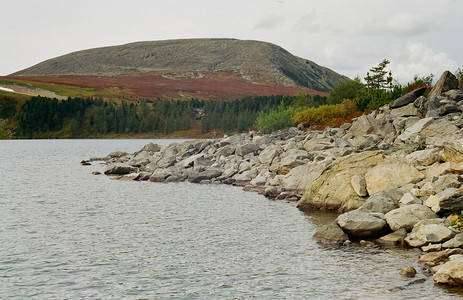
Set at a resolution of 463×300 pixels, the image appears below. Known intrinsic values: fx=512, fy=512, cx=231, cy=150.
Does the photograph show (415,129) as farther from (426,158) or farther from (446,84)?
(446,84)

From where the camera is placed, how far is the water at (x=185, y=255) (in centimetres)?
1761

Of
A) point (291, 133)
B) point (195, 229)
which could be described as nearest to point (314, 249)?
point (195, 229)

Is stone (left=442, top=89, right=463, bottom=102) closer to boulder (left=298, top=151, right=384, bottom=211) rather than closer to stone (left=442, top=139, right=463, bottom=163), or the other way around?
boulder (left=298, top=151, right=384, bottom=211)

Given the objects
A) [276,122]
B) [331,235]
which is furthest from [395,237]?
[276,122]

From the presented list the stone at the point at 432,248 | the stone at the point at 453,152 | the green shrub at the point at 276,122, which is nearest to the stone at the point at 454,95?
the stone at the point at 453,152

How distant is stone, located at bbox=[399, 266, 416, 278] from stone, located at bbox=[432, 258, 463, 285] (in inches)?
41.0

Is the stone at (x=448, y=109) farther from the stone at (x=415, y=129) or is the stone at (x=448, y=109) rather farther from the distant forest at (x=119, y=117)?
the distant forest at (x=119, y=117)

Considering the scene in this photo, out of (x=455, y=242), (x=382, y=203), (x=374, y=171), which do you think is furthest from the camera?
(x=374, y=171)

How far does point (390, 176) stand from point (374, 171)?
1.19 meters

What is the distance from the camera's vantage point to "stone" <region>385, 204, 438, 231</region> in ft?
80.7

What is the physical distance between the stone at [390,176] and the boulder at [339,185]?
1123mm

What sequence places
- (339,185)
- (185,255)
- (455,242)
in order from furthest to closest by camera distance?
1. (339,185)
2. (185,255)
3. (455,242)

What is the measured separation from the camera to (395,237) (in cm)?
2388

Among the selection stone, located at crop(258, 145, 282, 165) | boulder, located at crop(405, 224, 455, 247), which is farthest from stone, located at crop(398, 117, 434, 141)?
boulder, located at crop(405, 224, 455, 247)
